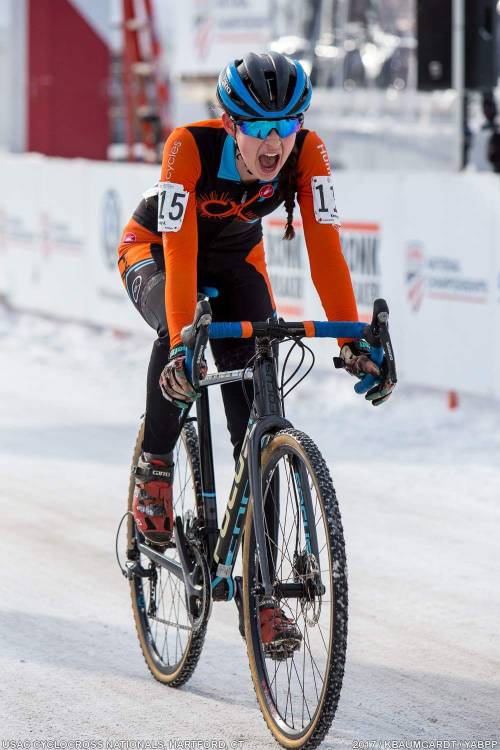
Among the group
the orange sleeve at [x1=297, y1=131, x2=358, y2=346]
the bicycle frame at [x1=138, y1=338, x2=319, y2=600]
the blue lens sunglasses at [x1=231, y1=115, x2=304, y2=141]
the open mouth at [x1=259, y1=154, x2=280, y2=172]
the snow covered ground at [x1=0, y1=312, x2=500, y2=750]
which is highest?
the blue lens sunglasses at [x1=231, y1=115, x2=304, y2=141]

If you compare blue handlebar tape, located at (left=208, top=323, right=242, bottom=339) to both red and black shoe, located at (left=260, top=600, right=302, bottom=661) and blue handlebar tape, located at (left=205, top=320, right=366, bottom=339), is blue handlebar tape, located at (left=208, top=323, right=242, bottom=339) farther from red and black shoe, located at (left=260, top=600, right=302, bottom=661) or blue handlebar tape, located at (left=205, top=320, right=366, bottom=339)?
red and black shoe, located at (left=260, top=600, right=302, bottom=661)

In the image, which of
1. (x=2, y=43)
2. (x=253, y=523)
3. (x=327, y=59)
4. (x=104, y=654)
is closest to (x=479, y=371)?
(x=104, y=654)

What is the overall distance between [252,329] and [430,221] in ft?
18.9

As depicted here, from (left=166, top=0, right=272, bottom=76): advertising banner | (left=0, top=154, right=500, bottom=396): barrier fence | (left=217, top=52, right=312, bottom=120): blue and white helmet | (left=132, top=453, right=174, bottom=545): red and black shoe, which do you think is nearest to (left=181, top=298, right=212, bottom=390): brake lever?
(left=217, top=52, right=312, bottom=120): blue and white helmet

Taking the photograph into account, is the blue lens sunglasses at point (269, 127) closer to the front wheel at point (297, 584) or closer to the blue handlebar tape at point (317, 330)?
the blue handlebar tape at point (317, 330)

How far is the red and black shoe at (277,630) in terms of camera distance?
13.6 feet

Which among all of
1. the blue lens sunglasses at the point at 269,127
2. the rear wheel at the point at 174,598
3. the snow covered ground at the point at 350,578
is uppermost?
the blue lens sunglasses at the point at 269,127

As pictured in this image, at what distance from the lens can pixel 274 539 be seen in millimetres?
4262

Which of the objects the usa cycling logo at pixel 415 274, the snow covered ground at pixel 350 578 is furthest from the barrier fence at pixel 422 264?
the snow covered ground at pixel 350 578

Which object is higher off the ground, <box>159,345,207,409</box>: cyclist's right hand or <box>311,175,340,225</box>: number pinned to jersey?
<box>311,175,340,225</box>: number pinned to jersey

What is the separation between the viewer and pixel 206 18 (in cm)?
1831

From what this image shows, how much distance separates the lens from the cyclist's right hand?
407cm

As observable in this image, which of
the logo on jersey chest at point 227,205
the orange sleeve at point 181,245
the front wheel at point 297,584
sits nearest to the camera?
the front wheel at point 297,584

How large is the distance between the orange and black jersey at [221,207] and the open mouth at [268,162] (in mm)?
175
